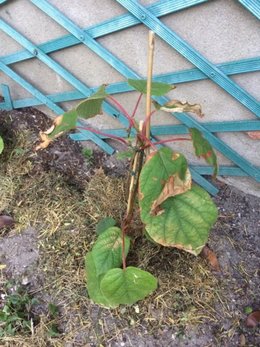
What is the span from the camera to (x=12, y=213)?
1873 millimetres

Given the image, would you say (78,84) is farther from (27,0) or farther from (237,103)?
(237,103)

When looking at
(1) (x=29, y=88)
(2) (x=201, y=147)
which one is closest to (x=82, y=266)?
(2) (x=201, y=147)

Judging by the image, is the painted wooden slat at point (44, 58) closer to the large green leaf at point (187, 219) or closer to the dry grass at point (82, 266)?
the dry grass at point (82, 266)

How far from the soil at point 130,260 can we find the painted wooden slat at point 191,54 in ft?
1.88

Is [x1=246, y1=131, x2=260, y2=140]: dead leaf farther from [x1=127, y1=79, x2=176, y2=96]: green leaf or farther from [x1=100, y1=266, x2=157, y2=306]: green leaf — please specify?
[x1=100, y1=266, x2=157, y2=306]: green leaf

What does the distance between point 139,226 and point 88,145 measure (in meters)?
0.70

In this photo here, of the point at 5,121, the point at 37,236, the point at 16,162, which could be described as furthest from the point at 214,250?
the point at 5,121

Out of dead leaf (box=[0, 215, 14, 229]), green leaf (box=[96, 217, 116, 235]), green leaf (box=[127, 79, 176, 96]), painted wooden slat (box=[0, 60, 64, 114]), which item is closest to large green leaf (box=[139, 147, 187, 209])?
green leaf (box=[127, 79, 176, 96])

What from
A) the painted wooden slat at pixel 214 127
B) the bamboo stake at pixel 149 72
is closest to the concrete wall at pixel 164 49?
the painted wooden slat at pixel 214 127

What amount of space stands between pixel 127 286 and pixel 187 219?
0.97 ft

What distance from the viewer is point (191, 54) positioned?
1582mm

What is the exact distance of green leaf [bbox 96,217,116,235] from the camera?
5.49 ft

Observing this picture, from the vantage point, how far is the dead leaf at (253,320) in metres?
1.58

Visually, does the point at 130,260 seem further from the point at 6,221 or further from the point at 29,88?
the point at 29,88
